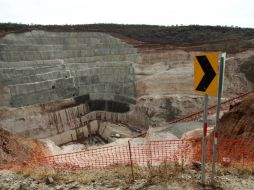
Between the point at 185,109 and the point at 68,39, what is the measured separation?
14.2 m

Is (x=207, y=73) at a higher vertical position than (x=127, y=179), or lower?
higher

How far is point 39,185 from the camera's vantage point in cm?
596

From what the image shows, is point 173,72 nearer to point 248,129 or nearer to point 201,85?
point 248,129

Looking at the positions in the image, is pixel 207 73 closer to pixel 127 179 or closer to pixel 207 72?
pixel 207 72

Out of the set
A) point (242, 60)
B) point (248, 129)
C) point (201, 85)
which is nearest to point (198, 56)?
point (201, 85)

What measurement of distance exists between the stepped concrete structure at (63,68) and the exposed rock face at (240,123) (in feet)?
39.4

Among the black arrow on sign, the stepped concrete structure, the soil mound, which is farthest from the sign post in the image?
the stepped concrete structure

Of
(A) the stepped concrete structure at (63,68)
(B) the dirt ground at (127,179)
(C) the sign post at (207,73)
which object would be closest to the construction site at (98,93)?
(A) the stepped concrete structure at (63,68)

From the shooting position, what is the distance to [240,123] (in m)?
9.99

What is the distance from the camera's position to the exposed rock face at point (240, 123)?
366 inches

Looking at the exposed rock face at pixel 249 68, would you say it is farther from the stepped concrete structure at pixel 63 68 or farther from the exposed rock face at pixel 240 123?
the exposed rock face at pixel 240 123

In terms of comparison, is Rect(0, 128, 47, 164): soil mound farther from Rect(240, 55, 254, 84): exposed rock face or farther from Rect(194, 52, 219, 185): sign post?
Rect(240, 55, 254, 84): exposed rock face

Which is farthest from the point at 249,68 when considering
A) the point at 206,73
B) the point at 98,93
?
the point at 206,73

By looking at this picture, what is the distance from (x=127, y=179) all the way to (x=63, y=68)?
17925mm
